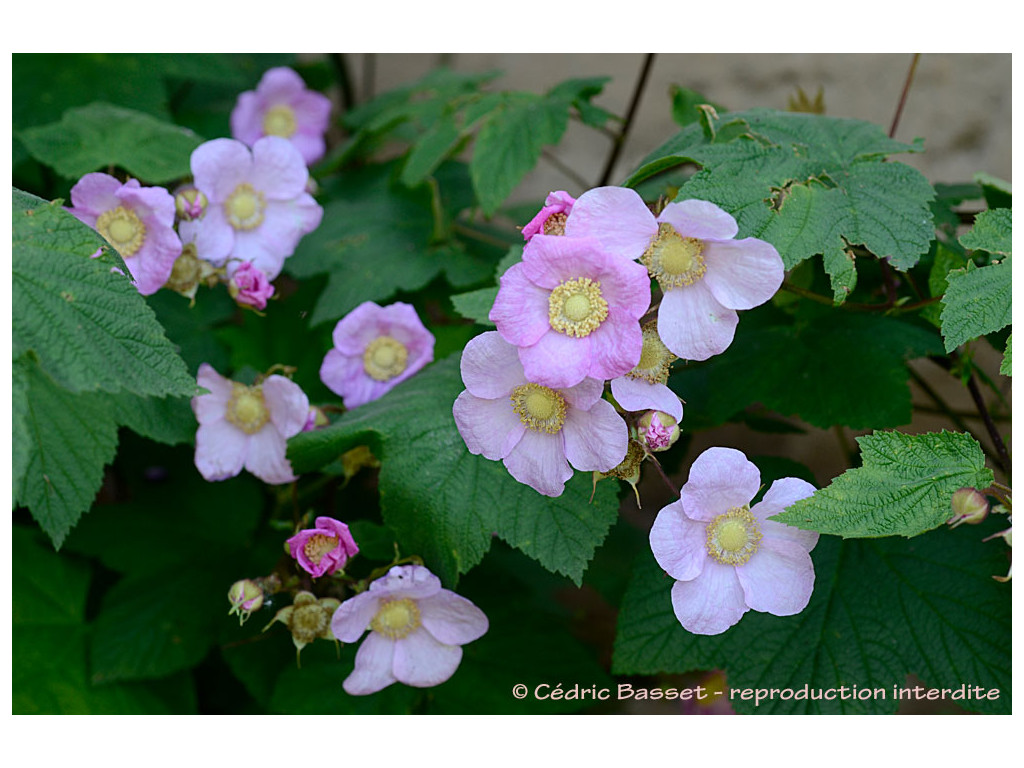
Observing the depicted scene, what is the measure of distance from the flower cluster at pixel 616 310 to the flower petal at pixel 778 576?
0.15m

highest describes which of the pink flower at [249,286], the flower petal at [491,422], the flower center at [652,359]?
the flower center at [652,359]

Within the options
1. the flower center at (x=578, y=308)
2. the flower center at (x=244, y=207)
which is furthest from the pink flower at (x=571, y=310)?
the flower center at (x=244, y=207)

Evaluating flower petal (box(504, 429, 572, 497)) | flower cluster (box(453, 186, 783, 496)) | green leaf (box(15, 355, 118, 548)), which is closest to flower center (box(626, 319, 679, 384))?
flower cluster (box(453, 186, 783, 496))

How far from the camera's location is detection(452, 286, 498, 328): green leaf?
0.97 meters

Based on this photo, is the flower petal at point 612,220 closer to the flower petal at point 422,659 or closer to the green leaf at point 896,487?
the green leaf at point 896,487

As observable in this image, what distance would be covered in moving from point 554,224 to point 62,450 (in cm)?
64

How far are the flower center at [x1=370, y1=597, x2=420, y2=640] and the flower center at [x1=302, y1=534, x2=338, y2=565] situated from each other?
92 mm

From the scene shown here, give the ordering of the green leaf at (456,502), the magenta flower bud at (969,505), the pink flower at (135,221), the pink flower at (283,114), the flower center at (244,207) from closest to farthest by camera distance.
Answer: the magenta flower bud at (969,505) → the green leaf at (456,502) → the pink flower at (135,221) → the flower center at (244,207) → the pink flower at (283,114)

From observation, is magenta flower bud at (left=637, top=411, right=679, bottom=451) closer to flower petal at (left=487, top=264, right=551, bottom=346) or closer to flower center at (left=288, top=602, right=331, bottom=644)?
flower petal at (left=487, top=264, right=551, bottom=346)

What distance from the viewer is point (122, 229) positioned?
1067mm

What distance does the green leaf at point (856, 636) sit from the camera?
3.36 ft

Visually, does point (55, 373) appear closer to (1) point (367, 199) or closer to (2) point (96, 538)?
(2) point (96, 538)

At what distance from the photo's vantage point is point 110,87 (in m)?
1.54

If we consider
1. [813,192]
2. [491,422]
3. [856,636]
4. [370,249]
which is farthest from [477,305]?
[856,636]
